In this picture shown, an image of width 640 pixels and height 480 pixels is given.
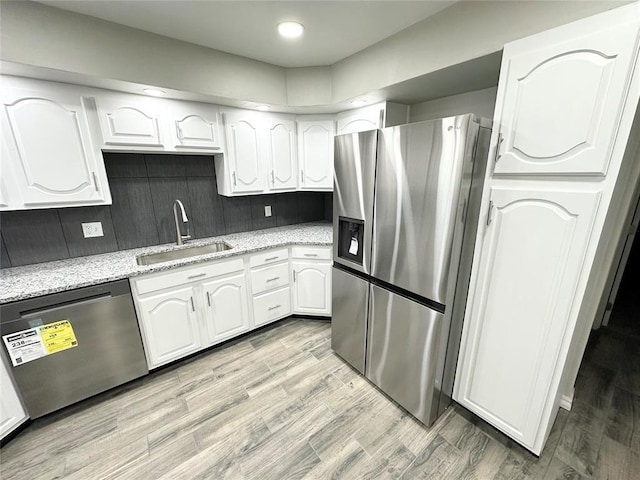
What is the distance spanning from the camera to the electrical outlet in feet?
6.63

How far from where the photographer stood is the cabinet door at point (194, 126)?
2.03m

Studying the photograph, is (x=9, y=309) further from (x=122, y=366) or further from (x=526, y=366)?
(x=526, y=366)

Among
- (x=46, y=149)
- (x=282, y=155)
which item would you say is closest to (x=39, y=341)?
(x=46, y=149)

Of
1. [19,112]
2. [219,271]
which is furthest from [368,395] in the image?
[19,112]

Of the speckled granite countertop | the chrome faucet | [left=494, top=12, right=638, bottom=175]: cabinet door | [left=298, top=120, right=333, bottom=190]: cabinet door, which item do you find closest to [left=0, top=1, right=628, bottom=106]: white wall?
[left=494, top=12, right=638, bottom=175]: cabinet door

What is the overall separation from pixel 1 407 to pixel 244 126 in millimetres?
2409

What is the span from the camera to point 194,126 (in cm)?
211

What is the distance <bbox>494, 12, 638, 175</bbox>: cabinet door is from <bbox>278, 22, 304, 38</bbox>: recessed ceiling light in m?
1.18

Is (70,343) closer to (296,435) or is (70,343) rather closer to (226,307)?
(226,307)

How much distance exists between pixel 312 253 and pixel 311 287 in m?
0.35

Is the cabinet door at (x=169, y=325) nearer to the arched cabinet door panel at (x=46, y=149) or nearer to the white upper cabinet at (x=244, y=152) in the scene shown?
the arched cabinet door panel at (x=46, y=149)

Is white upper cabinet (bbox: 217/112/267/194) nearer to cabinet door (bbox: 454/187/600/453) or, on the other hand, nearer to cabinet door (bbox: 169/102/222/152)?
cabinet door (bbox: 169/102/222/152)

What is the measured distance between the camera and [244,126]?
2.36m

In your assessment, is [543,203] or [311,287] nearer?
[543,203]
